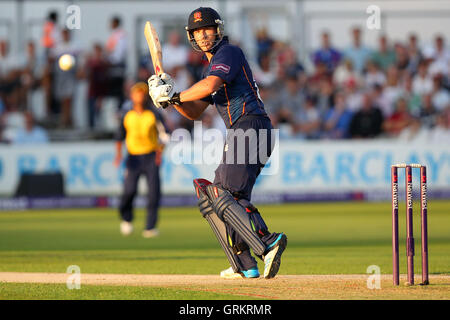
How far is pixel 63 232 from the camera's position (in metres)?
13.3

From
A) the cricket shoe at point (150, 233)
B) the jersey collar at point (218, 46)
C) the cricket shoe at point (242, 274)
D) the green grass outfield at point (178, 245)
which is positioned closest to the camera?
the cricket shoe at point (242, 274)

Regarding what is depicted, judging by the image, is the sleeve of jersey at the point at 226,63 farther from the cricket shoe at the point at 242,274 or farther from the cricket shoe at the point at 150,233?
the cricket shoe at the point at 150,233

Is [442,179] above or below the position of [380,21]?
below

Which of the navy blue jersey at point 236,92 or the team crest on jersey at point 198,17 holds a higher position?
the team crest on jersey at point 198,17

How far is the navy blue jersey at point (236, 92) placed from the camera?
6.93 meters

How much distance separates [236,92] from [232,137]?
0.38 meters

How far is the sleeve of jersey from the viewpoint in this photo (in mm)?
6801

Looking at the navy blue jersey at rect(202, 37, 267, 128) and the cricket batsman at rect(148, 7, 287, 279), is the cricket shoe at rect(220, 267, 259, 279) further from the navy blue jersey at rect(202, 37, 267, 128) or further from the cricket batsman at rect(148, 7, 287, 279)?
the navy blue jersey at rect(202, 37, 267, 128)

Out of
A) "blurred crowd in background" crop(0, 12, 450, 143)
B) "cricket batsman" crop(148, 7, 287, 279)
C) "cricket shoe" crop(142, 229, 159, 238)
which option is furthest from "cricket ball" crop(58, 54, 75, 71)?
"cricket batsman" crop(148, 7, 287, 279)

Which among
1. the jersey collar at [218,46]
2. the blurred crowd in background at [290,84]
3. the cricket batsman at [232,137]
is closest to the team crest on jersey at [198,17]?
the cricket batsman at [232,137]

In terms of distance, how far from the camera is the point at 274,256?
667 centimetres
